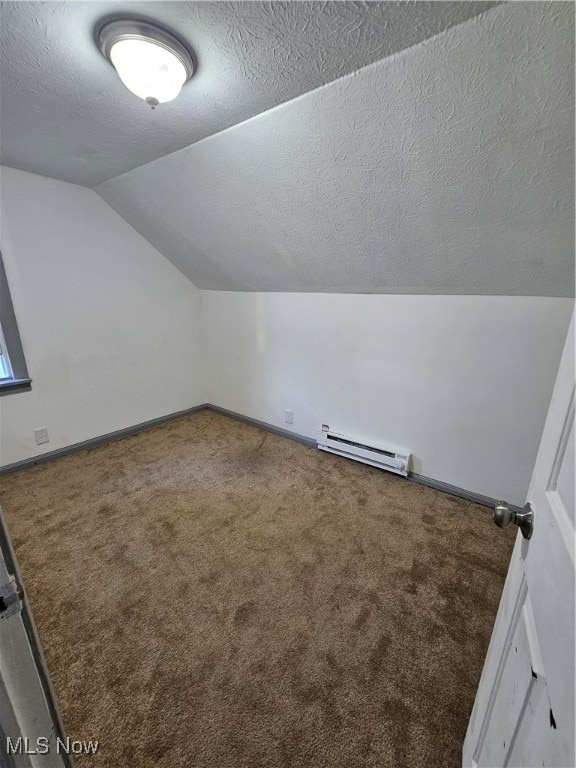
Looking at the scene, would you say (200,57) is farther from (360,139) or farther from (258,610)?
(258,610)

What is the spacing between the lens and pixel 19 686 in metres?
0.62

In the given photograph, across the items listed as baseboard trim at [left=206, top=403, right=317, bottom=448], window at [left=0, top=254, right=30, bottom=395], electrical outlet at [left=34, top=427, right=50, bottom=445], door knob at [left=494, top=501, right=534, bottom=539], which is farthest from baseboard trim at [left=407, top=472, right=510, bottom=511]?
window at [left=0, top=254, right=30, bottom=395]

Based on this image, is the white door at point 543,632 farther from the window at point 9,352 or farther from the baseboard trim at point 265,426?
the window at point 9,352

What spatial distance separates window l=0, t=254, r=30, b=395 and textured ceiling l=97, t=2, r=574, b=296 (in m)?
1.06

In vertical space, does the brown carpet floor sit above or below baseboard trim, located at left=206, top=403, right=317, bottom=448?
below

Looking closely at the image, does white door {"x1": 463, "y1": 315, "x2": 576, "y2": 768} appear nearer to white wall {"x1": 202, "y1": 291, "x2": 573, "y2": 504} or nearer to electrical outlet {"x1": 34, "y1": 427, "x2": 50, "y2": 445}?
white wall {"x1": 202, "y1": 291, "x2": 573, "y2": 504}

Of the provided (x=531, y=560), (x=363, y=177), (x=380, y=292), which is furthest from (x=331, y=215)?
(x=531, y=560)

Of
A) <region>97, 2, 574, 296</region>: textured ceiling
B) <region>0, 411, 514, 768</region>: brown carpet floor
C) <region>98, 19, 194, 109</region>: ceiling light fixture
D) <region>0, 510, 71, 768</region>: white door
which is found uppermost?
<region>98, 19, 194, 109</region>: ceiling light fixture

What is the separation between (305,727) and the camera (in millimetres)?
1071

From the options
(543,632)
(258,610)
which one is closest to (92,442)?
(258,610)

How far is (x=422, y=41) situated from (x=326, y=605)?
6.68ft

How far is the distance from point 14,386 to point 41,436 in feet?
1.43

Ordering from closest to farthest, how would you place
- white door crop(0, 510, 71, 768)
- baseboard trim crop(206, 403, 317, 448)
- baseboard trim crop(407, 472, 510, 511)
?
white door crop(0, 510, 71, 768), baseboard trim crop(407, 472, 510, 511), baseboard trim crop(206, 403, 317, 448)

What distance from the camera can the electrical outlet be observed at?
2.56 metres
